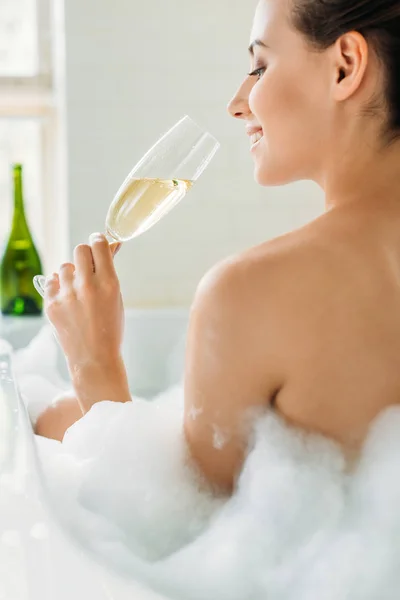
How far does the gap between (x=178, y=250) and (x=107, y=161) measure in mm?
310

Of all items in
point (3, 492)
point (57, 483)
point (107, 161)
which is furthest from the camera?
point (107, 161)

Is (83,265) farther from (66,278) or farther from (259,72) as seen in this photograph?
(259,72)

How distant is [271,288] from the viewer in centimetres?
82

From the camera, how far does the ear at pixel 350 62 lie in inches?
35.1

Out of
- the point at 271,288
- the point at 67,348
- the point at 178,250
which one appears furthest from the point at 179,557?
the point at 178,250

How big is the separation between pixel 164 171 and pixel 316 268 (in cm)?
41

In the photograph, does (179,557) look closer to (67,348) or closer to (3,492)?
(3,492)

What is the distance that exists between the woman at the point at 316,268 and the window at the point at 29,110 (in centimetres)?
156

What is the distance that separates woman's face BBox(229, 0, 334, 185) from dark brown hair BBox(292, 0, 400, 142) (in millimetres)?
31

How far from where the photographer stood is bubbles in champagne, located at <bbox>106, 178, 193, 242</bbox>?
3.84 feet

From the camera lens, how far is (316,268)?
2.68 ft

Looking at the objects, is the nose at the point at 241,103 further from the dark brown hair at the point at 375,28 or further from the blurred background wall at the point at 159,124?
the blurred background wall at the point at 159,124

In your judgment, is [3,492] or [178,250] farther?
[178,250]

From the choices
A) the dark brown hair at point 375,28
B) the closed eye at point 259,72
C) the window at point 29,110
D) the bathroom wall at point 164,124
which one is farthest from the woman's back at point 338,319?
the window at point 29,110
